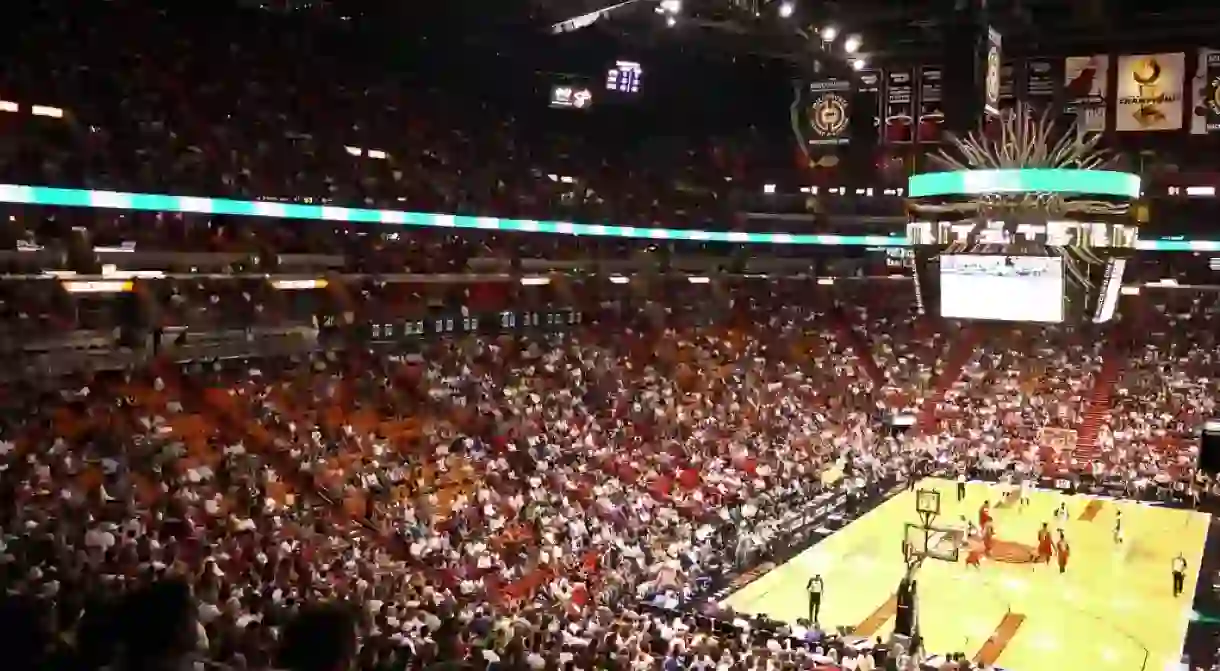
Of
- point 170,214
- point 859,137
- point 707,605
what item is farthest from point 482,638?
point 859,137

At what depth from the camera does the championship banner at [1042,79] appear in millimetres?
19656

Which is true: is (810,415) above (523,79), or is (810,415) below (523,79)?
below

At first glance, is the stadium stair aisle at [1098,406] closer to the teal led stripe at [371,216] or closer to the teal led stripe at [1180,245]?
the teal led stripe at [1180,245]

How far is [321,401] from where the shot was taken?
16719mm

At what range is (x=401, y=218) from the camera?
1980cm

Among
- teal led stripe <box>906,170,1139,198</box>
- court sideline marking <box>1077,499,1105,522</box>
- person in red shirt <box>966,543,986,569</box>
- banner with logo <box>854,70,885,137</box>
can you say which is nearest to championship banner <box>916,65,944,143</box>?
banner with logo <box>854,70,885,137</box>

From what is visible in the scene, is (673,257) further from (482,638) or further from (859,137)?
(482,638)

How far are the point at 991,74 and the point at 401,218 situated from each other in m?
11.1

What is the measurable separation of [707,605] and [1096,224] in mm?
8595

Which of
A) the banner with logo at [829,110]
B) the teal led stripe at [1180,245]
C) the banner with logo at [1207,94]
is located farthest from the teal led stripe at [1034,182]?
the teal led stripe at [1180,245]

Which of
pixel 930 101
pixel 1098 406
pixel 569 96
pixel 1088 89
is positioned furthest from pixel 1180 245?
pixel 569 96

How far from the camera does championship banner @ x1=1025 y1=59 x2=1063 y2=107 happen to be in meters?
19.7

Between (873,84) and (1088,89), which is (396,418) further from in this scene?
(1088,89)

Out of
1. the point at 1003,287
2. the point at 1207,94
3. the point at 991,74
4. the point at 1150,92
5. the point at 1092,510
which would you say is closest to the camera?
the point at 991,74
